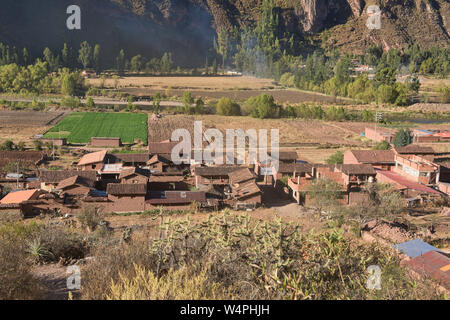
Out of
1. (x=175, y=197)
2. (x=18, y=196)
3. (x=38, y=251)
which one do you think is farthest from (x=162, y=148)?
(x=38, y=251)

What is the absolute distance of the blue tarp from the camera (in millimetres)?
12633

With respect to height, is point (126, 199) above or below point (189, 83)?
below

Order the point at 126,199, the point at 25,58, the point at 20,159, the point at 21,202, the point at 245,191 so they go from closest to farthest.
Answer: the point at 21,202, the point at 126,199, the point at 245,191, the point at 20,159, the point at 25,58

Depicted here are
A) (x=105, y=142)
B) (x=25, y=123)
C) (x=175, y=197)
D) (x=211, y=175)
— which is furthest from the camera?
(x=25, y=123)

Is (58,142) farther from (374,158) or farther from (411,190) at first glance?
(411,190)

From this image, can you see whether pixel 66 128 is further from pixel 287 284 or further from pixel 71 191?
pixel 287 284

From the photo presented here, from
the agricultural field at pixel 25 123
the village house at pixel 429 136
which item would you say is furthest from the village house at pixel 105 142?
the village house at pixel 429 136

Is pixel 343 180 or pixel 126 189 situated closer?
pixel 126 189

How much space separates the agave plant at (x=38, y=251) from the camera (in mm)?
8195

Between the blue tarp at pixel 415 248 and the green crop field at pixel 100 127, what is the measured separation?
2557 centimetres

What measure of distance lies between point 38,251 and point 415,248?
10574mm

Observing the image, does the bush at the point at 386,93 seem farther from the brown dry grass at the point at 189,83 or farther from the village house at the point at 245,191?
the village house at the point at 245,191

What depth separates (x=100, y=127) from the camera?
41438mm

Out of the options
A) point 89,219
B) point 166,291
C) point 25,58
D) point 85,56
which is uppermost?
point 85,56
